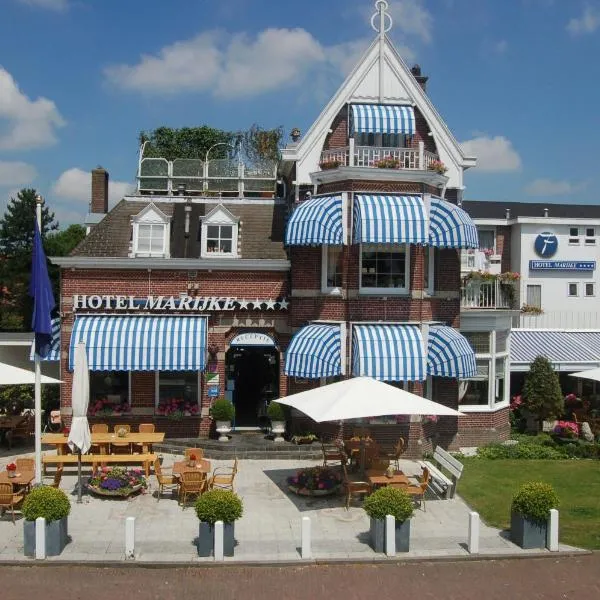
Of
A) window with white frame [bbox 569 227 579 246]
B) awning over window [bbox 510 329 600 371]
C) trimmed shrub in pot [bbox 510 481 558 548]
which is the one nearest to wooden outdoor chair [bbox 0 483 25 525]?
trimmed shrub in pot [bbox 510 481 558 548]

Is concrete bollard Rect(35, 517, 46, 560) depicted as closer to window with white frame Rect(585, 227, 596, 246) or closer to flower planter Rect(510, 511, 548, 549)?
flower planter Rect(510, 511, 548, 549)

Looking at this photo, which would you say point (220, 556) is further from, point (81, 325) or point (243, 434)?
point (81, 325)

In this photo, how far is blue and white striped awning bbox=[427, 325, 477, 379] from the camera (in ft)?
70.4

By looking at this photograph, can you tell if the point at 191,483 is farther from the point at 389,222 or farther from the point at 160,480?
the point at 389,222

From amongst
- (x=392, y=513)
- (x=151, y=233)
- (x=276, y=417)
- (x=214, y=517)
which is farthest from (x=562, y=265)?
(x=214, y=517)

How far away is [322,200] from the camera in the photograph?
21.9 meters

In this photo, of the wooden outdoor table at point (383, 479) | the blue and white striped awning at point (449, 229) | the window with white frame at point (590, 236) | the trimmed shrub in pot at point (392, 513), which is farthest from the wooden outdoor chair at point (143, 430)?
the window with white frame at point (590, 236)

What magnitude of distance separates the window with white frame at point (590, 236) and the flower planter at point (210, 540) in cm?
4327

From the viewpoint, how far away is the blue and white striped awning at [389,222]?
20.8 m

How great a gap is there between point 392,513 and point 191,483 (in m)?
5.55

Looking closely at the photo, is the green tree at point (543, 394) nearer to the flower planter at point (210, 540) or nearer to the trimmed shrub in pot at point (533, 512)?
the trimmed shrub in pot at point (533, 512)

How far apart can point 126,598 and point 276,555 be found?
3124mm

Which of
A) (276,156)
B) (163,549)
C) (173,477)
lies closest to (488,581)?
(163,549)

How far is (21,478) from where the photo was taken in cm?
1647
